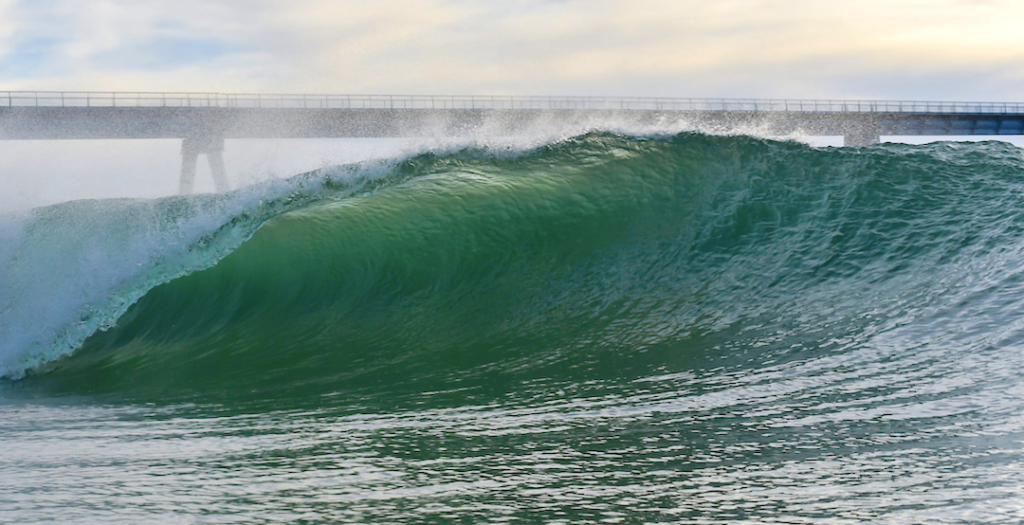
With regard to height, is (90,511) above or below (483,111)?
below

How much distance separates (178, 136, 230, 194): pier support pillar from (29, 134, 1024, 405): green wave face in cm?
3089

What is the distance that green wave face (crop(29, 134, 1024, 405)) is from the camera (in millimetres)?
6281

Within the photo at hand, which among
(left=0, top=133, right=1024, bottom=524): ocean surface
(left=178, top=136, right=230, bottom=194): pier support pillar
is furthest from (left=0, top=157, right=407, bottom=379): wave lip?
(left=178, top=136, right=230, bottom=194): pier support pillar

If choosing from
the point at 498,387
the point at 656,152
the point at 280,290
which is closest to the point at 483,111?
the point at 656,152

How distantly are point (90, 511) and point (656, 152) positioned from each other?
29.3 ft

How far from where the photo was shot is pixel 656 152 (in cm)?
1117

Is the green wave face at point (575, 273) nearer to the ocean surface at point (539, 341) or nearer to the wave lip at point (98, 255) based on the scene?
the ocean surface at point (539, 341)

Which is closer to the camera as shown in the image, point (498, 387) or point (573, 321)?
point (498, 387)

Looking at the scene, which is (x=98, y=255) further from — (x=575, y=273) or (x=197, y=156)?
(x=197, y=156)

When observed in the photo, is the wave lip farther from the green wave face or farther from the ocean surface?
the green wave face

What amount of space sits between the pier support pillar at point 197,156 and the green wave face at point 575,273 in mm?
30889

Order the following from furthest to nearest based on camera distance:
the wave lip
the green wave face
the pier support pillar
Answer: the pier support pillar, the wave lip, the green wave face

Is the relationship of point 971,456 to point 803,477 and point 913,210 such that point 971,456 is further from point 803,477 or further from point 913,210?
point 913,210

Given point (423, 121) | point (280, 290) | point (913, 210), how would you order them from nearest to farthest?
point (280, 290)
point (913, 210)
point (423, 121)
